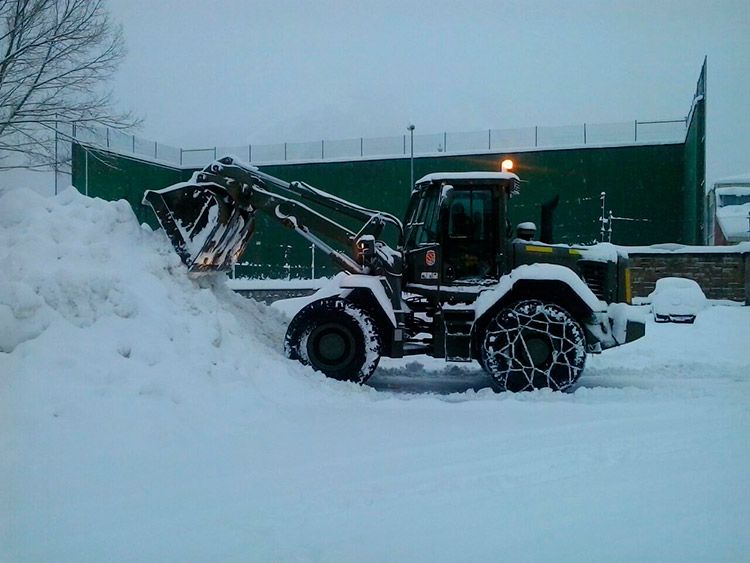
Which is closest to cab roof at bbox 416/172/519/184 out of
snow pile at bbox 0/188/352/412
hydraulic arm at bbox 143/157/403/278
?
hydraulic arm at bbox 143/157/403/278

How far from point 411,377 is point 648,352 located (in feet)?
14.5

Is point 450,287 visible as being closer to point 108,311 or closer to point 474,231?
point 474,231

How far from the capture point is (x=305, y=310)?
940 centimetres

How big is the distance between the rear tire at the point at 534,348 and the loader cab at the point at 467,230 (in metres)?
0.77

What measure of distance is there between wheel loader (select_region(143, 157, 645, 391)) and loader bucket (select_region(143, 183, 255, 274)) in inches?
0.6

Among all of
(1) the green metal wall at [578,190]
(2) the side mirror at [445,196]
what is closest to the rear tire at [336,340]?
(2) the side mirror at [445,196]

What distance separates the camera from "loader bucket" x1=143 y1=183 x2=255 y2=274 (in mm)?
9750

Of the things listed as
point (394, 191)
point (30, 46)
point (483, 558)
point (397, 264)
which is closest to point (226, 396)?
point (397, 264)

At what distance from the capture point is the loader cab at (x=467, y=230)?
31.2 ft

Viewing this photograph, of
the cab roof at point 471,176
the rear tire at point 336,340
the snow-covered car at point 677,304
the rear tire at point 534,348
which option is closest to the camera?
the rear tire at point 534,348

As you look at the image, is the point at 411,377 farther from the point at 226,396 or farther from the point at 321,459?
the point at 321,459

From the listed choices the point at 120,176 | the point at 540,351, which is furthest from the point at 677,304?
the point at 120,176

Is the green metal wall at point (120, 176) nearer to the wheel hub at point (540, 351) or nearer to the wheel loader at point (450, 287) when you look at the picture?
the wheel loader at point (450, 287)

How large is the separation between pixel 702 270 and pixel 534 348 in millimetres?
12302
